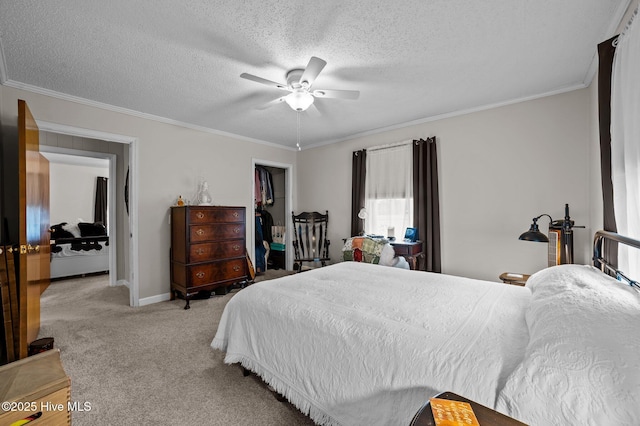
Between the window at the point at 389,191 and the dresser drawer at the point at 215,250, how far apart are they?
2.04 m

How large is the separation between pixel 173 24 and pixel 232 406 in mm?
2597

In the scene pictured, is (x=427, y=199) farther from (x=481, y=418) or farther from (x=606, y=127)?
(x=481, y=418)

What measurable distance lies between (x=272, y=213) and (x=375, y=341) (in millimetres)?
5170

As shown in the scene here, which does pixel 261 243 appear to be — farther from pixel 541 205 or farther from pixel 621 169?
pixel 621 169

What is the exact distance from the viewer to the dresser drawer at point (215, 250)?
3.58m

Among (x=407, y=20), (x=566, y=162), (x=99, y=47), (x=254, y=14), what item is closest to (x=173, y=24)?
(x=254, y=14)

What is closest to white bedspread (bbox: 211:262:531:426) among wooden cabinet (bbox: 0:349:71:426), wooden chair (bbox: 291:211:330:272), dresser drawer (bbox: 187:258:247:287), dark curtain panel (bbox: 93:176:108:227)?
wooden cabinet (bbox: 0:349:71:426)

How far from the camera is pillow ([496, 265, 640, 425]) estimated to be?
76 cm

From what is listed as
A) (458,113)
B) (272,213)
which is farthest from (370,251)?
(272,213)

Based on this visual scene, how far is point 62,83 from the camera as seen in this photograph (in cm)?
272

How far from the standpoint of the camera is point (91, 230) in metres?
5.79

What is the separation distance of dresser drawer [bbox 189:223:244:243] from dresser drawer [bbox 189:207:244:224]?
0.22ft

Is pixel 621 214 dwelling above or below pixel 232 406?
above

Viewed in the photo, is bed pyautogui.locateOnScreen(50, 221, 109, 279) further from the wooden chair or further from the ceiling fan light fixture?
the ceiling fan light fixture
